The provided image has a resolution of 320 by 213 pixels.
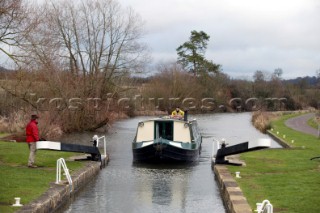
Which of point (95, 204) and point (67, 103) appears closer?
point (95, 204)

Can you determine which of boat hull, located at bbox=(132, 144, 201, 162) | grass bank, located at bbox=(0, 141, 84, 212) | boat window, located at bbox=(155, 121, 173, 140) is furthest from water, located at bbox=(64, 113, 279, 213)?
boat window, located at bbox=(155, 121, 173, 140)

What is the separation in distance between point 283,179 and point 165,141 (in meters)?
7.95

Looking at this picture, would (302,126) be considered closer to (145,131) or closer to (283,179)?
(145,131)

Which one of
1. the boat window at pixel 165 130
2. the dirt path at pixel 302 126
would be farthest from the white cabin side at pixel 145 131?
the dirt path at pixel 302 126

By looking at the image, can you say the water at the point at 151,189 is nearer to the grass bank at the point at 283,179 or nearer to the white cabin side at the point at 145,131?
the grass bank at the point at 283,179

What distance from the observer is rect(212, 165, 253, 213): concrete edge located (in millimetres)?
12102

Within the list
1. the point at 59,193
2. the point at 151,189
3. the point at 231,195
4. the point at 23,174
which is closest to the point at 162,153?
the point at 151,189

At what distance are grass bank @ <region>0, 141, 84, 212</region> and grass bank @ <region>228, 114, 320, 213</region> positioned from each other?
18.0 feet

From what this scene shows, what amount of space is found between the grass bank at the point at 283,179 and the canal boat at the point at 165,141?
254 centimetres

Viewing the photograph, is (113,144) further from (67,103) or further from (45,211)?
(45,211)

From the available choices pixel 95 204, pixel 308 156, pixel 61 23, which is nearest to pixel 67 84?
pixel 61 23

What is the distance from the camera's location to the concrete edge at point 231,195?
1210 cm

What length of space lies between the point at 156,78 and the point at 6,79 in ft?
185

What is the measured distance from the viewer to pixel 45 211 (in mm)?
12148
